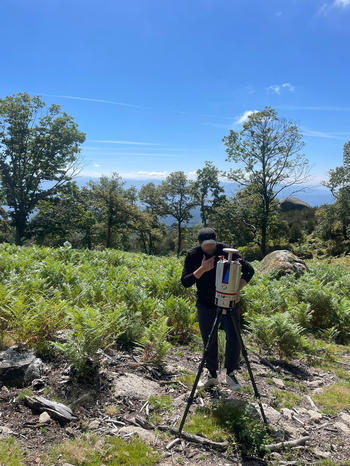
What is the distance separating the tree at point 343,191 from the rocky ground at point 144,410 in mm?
36049

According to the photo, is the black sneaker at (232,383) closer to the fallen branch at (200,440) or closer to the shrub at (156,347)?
the fallen branch at (200,440)

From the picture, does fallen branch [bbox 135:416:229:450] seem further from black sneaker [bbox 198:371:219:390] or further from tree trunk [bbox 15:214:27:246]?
tree trunk [bbox 15:214:27:246]

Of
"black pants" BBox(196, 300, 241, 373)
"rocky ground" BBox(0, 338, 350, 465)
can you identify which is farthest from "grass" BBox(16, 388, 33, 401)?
"black pants" BBox(196, 300, 241, 373)

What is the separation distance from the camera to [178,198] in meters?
49.0

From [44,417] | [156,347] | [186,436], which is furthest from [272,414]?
[44,417]

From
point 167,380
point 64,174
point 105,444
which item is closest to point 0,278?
point 167,380

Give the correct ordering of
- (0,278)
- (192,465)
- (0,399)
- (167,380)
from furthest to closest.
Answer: (0,278), (167,380), (0,399), (192,465)

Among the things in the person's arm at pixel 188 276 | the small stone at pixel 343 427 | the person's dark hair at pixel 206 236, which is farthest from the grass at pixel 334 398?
the person's dark hair at pixel 206 236

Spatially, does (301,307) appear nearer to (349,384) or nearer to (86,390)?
(349,384)

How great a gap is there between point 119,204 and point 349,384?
38360 millimetres

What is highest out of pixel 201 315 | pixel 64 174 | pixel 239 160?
pixel 239 160

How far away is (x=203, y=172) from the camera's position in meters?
46.1

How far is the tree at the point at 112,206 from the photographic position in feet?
137

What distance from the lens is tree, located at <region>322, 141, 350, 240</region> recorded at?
1439 inches
